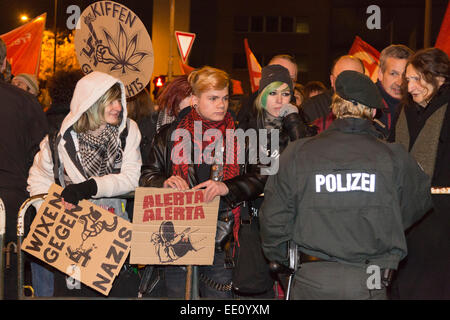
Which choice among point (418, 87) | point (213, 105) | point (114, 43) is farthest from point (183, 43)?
point (213, 105)

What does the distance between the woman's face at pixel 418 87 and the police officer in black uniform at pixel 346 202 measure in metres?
1.47

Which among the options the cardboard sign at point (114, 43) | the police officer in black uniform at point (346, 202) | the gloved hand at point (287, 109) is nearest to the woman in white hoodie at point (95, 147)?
the cardboard sign at point (114, 43)

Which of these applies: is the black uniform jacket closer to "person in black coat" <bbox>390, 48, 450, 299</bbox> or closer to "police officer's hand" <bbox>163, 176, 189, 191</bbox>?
"police officer's hand" <bbox>163, 176, 189, 191</bbox>

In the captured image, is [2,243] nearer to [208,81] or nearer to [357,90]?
[208,81]

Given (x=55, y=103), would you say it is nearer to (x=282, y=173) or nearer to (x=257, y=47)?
(x=282, y=173)

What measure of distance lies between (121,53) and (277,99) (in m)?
1.73

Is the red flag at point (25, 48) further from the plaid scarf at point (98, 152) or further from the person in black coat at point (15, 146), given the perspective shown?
the plaid scarf at point (98, 152)

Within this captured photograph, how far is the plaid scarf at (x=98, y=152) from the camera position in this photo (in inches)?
185

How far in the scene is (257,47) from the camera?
48.5 meters

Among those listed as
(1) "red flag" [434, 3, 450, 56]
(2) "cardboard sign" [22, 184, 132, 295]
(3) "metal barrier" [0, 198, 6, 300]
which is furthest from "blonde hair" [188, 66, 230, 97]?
(1) "red flag" [434, 3, 450, 56]

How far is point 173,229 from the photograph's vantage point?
4.37 m

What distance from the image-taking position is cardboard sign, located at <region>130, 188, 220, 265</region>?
434cm

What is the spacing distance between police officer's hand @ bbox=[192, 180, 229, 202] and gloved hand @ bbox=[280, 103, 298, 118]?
94 cm
